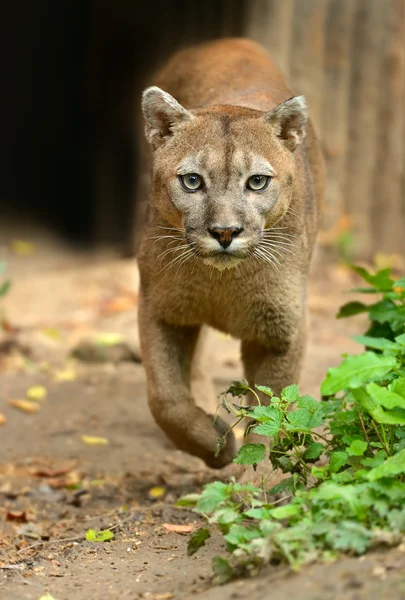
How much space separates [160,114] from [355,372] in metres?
2.15

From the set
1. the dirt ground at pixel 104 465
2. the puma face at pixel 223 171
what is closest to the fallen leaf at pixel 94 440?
the dirt ground at pixel 104 465

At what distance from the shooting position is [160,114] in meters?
5.41

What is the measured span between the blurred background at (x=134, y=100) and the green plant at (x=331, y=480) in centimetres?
642

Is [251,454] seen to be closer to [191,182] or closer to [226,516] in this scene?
[226,516]

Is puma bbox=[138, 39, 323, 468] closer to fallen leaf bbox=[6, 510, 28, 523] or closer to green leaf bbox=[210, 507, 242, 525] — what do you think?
fallen leaf bbox=[6, 510, 28, 523]

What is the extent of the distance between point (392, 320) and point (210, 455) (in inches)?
48.9

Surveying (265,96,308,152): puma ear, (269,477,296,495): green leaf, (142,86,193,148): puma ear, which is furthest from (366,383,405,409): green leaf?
(142,86,193,148): puma ear

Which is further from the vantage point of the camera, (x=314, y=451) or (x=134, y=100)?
(x=134, y=100)

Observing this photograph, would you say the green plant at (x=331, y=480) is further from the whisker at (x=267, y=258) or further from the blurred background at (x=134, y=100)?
the blurred background at (x=134, y=100)

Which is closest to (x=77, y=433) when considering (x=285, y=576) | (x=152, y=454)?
(x=152, y=454)

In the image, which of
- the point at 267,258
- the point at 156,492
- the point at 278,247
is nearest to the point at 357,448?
the point at 267,258

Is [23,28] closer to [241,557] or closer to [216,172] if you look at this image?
[216,172]

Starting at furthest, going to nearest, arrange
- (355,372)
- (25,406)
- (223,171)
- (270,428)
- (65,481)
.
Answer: (25,406), (65,481), (223,171), (270,428), (355,372)

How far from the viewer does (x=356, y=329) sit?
9414 millimetres
